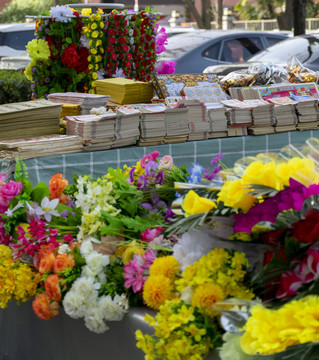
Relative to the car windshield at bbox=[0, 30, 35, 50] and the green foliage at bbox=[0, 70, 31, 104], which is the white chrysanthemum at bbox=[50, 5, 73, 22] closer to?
the green foliage at bbox=[0, 70, 31, 104]

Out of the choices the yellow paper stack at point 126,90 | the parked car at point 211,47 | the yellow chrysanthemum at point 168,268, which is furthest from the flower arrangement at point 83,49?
the parked car at point 211,47

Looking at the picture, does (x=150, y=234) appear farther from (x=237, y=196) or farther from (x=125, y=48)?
(x=125, y=48)

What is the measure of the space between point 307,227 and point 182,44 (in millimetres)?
10161

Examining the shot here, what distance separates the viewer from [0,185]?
9.65 ft

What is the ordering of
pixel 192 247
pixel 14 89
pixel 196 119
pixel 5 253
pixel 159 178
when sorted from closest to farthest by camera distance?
pixel 192 247 < pixel 159 178 < pixel 5 253 < pixel 196 119 < pixel 14 89

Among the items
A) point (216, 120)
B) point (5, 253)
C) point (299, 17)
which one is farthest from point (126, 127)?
point (299, 17)

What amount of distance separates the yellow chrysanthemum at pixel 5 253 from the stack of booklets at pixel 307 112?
3.01m

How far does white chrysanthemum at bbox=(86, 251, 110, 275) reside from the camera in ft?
7.38

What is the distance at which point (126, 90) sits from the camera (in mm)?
5184

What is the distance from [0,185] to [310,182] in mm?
1584

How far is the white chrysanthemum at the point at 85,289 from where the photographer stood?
2.18 meters

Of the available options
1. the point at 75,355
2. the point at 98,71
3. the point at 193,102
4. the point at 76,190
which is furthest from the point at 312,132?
the point at 75,355

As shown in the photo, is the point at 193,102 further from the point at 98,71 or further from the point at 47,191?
the point at 47,191

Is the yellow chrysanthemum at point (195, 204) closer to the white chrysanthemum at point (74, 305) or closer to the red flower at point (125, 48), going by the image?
the white chrysanthemum at point (74, 305)
